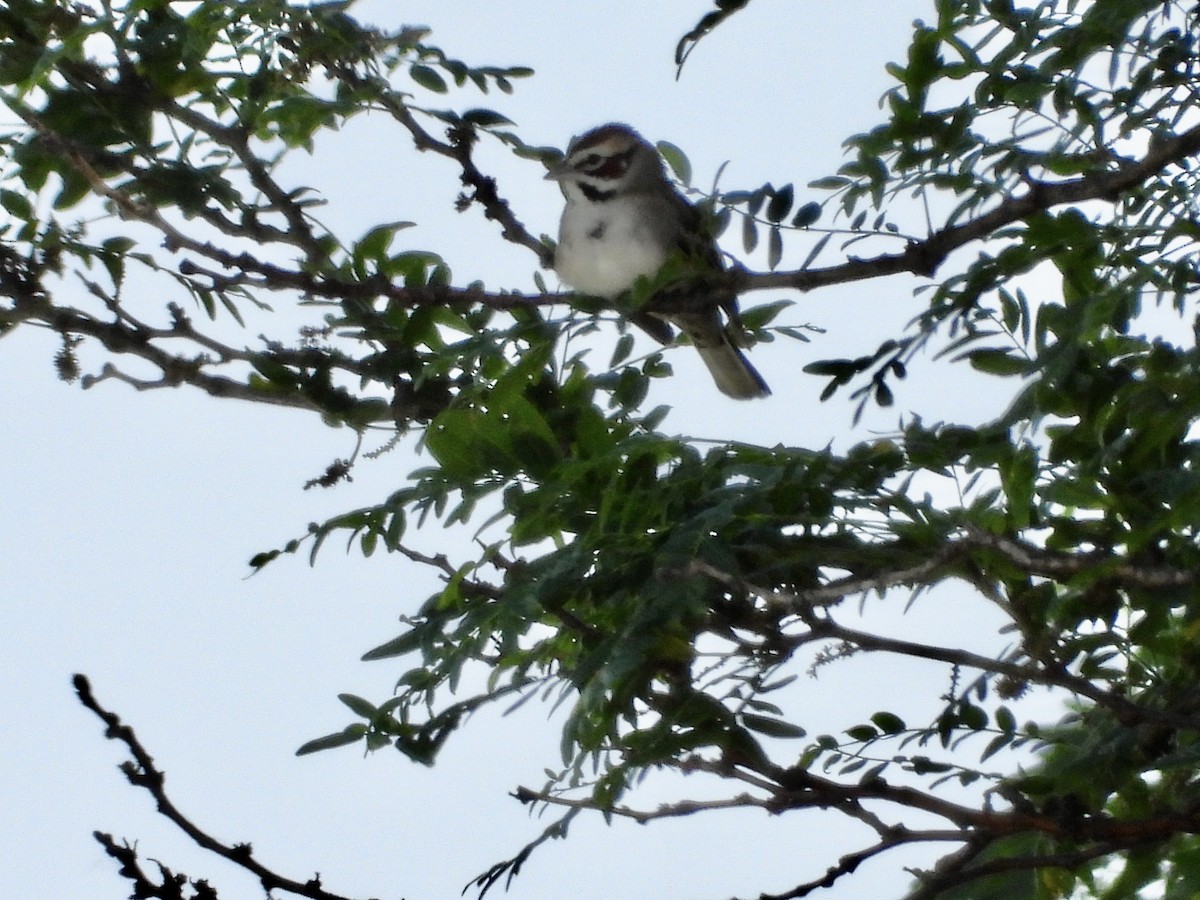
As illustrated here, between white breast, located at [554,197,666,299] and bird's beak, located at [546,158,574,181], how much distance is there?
4.9 inches

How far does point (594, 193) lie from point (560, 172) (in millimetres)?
380

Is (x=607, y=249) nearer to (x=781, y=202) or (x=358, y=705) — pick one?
(x=781, y=202)

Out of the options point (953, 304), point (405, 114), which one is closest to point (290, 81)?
point (405, 114)

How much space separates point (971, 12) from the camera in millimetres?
1878

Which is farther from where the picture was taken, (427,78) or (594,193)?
(594,193)

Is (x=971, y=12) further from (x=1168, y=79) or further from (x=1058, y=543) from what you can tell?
(x=1058, y=543)

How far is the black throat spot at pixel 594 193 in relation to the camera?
3.51 meters

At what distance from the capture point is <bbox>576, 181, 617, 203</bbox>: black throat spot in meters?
3.51

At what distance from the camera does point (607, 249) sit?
11.0 ft

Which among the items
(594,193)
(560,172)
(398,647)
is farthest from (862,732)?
(594,193)

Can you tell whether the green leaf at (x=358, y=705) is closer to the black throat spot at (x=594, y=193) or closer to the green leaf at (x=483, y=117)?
the green leaf at (x=483, y=117)

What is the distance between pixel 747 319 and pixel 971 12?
1.65ft

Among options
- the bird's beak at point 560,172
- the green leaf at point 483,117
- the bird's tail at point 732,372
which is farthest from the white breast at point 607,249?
the green leaf at point 483,117

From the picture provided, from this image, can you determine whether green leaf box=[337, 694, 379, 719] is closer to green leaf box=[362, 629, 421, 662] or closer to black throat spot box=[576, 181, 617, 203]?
green leaf box=[362, 629, 421, 662]
